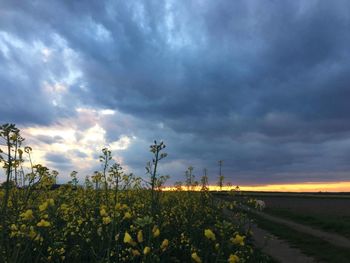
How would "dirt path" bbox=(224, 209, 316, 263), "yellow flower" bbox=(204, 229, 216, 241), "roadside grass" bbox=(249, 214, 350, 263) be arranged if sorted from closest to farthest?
"yellow flower" bbox=(204, 229, 216, 241)
"dirt path" bbox=(224, 209, 316, 263)
"roadside grass" bbox=(249, 214, 350, 263)

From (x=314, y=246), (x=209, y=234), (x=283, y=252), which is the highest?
(x=209, y=234)

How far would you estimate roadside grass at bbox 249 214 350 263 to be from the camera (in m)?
15.9

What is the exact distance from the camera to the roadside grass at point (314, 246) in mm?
15934

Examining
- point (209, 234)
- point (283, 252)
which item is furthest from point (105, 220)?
point (283, 252)

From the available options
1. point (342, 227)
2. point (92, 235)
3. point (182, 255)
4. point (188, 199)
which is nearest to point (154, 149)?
point (92, 235)

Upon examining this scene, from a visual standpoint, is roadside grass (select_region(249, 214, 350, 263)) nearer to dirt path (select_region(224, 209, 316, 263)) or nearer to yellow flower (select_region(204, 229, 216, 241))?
dirt path (select_region(224, 209, 316, 263))

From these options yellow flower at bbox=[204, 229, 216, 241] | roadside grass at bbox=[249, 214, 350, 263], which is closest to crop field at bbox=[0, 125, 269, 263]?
yellow flower at bbox=[204, 229, 216, 241]

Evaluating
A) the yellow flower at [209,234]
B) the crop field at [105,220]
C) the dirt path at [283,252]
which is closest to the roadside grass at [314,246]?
the dirt path at [283,252]

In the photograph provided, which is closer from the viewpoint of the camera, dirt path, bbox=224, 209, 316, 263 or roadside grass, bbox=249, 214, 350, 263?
dirt path, bbox=224, 209, 316, 263

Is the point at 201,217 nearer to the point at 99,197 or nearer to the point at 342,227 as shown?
the point at 99,197

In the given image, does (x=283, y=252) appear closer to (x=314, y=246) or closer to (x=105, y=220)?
(x=314, y=246)

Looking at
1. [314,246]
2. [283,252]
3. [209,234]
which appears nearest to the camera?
[209,234]

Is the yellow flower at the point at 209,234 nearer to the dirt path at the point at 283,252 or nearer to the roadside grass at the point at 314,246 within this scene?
the dirt path at the point at 283,252

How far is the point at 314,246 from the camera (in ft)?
62.3
